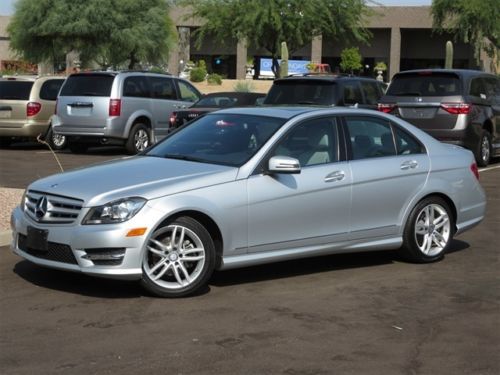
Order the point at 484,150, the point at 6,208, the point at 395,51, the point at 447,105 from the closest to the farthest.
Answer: the point at 6,208
the point at 447,105
the point at 484,150
the point at 395,51

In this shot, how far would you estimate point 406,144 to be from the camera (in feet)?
28.0

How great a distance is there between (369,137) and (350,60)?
5907cm

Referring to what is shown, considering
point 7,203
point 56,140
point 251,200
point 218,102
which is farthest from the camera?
point 56,140

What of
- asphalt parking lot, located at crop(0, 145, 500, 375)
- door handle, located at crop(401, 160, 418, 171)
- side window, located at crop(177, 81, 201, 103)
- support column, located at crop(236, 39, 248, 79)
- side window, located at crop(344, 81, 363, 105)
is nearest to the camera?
asphalt parking lot, located at crop(0, 145, 500, 375)

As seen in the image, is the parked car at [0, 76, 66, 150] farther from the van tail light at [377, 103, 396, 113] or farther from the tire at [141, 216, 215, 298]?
the tire at [141, 216, 215, 298]

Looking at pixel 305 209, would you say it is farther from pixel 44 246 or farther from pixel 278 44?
pixel 278 44

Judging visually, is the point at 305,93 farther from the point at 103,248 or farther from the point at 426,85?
the point at 103,248

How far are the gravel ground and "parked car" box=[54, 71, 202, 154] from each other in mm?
6791

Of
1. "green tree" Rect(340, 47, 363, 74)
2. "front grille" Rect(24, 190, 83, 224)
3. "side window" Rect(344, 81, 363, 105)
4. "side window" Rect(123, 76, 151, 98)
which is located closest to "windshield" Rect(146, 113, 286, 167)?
"front grille" Rect(24, 190, 83, 224)

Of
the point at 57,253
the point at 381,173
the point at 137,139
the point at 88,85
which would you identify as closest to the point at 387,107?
the point at 137,139

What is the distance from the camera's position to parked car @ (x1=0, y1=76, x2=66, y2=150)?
2047 centimetres

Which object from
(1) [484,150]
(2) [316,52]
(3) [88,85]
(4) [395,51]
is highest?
(4) [395,51]

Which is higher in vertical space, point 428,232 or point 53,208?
point 53,208

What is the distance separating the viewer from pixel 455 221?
28.7 ft
